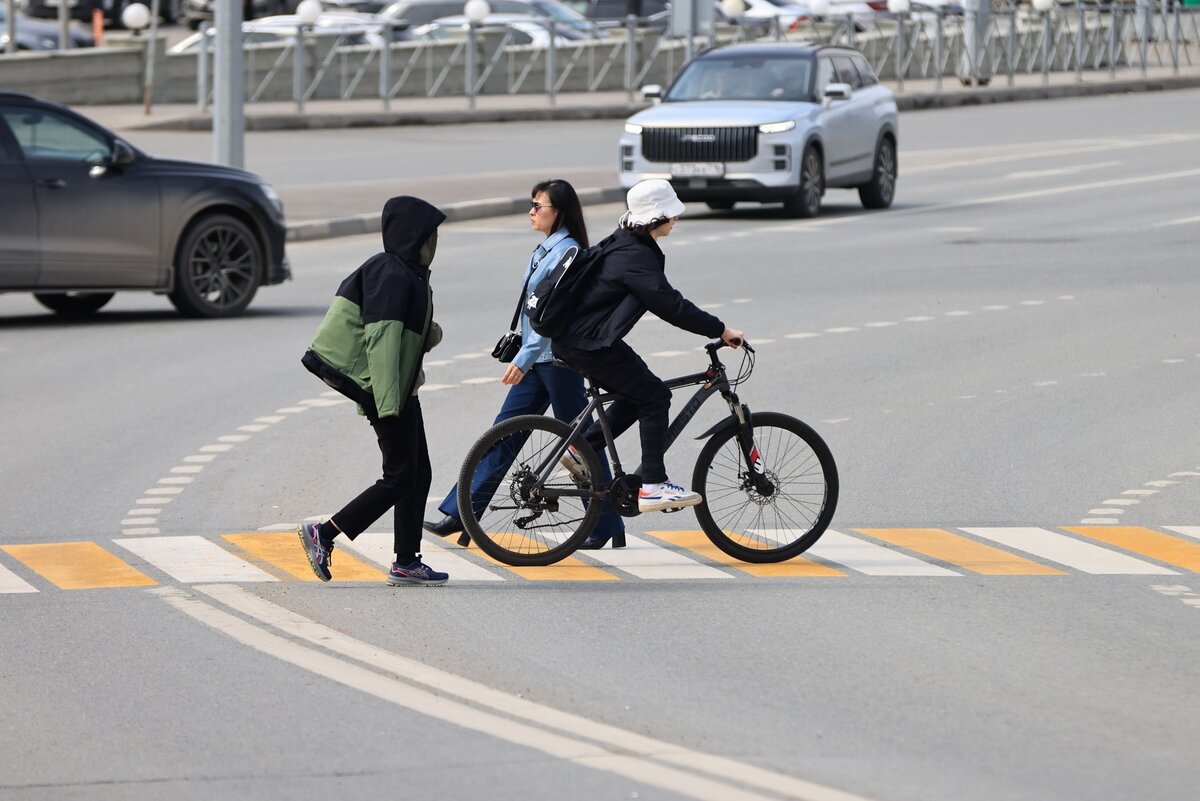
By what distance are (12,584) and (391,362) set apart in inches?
64.7

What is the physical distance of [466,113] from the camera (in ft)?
129

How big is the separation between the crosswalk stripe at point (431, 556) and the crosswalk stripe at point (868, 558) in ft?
4.41

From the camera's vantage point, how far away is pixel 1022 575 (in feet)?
28.8

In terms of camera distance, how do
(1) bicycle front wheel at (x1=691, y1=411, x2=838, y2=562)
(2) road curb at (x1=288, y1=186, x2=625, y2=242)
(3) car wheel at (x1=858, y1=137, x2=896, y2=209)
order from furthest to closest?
(3) car wheel at (x1=858, y1=137, x2=896, y2=209) < (2) road curb at (x1=288, y1=186, x2=625, y2=242) < (1) bicycle front wheel at (x1=691, y1=411, x2=838, y2=562)

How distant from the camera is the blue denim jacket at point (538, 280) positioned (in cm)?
907

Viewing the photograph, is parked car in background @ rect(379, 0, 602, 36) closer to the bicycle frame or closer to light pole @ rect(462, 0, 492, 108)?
light pole @ rect(462, 0, 492, 108)

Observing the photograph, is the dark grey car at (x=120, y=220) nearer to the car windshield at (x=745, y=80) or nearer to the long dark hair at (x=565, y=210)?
the long dark hair at (x=565, y=210)

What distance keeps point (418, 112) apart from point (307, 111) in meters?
1.86

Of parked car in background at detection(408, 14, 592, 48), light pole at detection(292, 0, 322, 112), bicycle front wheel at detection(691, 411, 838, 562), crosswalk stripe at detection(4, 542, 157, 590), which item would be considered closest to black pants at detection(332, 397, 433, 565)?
crosswalk stripe at detection(4, 542, 157, 590)

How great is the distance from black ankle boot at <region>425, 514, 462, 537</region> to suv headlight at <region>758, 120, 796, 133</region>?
52.9 feet

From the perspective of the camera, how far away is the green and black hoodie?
8.36m

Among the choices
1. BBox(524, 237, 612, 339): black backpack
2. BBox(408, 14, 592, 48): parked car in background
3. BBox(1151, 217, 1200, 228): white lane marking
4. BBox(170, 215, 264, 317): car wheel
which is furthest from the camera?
BBox(408, 14, 592, 48): parked car in background

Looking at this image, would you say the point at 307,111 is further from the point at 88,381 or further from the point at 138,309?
the point at 88,381

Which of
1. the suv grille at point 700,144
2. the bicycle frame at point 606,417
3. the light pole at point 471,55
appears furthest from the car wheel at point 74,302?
the light pole at point 471,55
